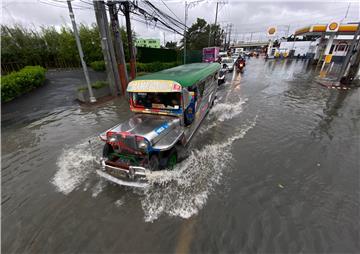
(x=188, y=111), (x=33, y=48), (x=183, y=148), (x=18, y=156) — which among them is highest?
(x=33, y=48)

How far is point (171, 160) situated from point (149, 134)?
0.90 metres

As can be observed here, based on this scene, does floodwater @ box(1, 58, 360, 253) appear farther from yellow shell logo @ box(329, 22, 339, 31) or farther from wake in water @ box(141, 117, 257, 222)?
yellow shell logo @ box(329, 22, 339, 31)

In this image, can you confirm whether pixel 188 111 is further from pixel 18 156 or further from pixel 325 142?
pixel 18 156

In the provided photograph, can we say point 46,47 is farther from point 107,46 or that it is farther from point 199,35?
point 199,35

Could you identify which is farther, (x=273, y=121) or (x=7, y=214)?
(x=273, y=121)

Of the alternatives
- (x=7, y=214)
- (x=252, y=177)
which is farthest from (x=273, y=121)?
(x=7, y=214)

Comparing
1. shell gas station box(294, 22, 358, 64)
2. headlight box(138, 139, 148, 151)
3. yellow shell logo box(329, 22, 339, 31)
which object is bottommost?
headlight box(138, 139, 148, 151)

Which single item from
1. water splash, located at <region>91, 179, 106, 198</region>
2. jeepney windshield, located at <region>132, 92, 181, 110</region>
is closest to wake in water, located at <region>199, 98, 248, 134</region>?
jeepney windshield, located at <region>132, 92, 181, 110</region>

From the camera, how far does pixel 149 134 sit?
3398 mm

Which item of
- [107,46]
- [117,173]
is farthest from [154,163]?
[107,46]

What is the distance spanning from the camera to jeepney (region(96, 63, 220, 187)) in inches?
131

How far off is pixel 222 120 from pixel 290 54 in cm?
4662

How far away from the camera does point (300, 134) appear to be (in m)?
5.78

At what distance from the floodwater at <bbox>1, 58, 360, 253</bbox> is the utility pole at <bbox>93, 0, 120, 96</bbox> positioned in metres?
4.83
